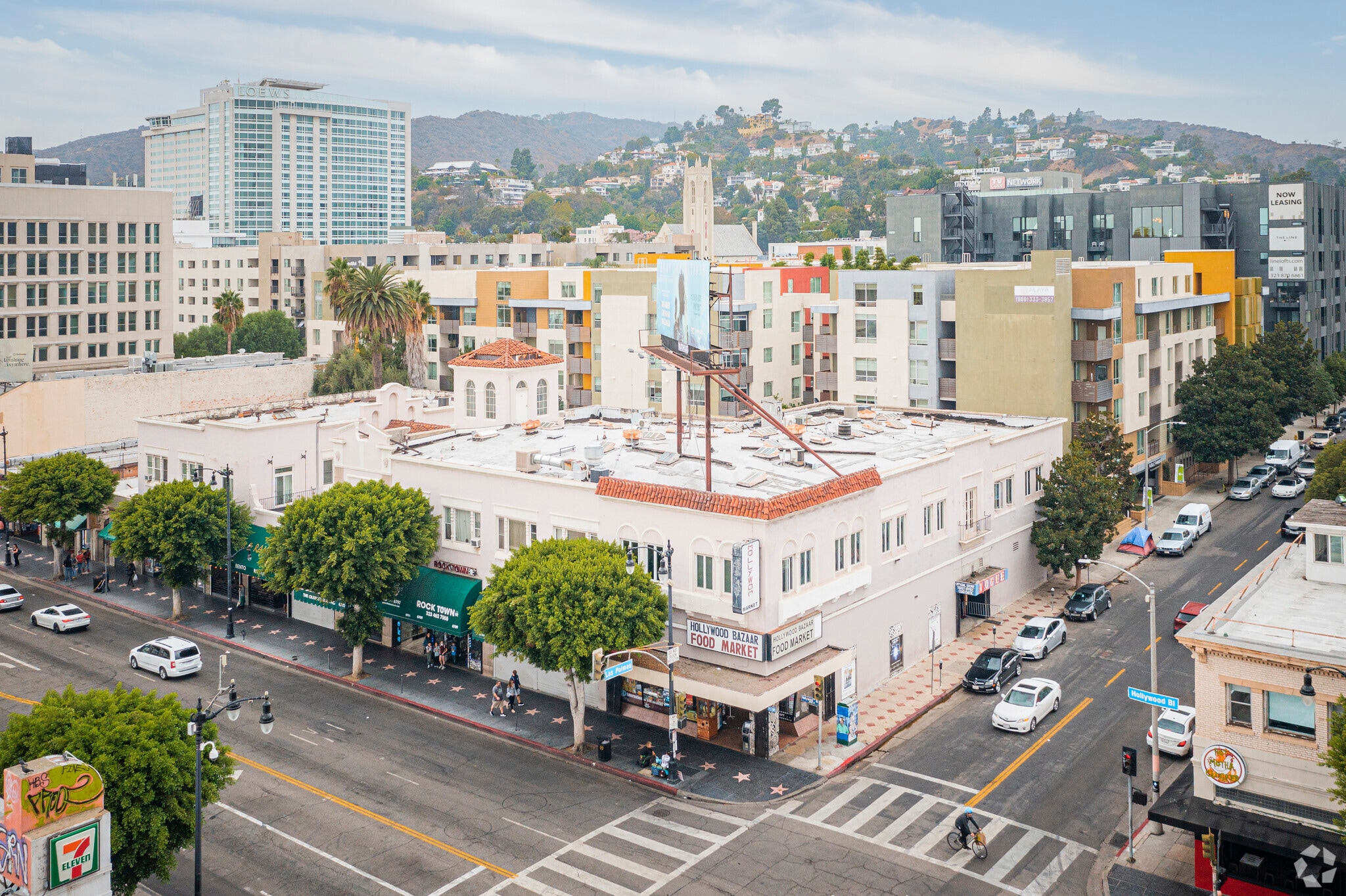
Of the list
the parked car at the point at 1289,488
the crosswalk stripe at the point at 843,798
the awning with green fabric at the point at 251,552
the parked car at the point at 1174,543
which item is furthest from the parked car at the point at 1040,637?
the awning with green fabric at the point at 251,552

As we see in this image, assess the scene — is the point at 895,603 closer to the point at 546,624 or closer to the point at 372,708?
the point at 546,624

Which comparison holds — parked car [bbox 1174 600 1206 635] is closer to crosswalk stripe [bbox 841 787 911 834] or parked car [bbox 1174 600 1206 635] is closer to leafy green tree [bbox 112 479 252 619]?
crosswalk stripe [bbox 841 787 911 834]

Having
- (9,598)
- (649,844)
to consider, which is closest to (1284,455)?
(649,844)

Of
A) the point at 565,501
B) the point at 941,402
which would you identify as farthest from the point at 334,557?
the point at 941,402

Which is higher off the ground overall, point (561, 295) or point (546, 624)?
point (561, 295)

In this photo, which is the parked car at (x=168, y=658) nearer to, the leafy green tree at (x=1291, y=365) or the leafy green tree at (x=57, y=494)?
the leafy green tree at (x=57, y=494)

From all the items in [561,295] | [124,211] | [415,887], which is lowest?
[415,887]

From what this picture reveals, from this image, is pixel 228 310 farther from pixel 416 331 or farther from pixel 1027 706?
pixel 1027 706

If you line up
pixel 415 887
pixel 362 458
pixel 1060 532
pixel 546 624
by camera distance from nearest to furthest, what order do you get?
pixel 415 887 < pixel 546 624 < pixel 362 458 < pixel 1060 532
